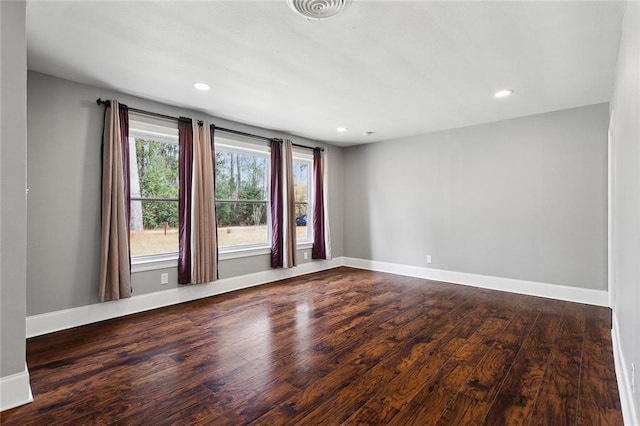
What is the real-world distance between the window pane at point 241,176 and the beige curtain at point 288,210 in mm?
331

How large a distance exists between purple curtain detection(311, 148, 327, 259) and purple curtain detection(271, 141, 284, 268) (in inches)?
37.4

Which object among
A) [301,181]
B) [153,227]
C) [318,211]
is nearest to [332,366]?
[153,227]

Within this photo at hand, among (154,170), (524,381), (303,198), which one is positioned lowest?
(524,381)

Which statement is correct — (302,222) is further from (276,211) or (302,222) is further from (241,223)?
(241,223)

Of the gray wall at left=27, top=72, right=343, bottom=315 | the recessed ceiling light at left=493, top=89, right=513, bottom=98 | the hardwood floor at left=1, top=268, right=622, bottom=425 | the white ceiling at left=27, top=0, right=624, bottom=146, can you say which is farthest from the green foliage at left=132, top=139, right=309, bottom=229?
the recessed ceiling light at left=493, top=89, right=513, bottom=98

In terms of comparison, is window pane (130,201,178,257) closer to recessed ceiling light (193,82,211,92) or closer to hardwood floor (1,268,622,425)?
hardwood floor (1,268,622,425)

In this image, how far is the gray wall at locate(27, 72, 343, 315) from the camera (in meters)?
2.98

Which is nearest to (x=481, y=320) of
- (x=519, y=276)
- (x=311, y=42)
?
(x=519, y=276)

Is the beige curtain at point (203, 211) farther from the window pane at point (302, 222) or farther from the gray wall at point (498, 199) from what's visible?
the gray wall at point (498, 199)

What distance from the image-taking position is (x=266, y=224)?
17.3ft

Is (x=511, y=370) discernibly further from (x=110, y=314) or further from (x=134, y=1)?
(x=110, y=314)

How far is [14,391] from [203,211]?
2.47 metres

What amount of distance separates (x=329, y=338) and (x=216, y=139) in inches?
123

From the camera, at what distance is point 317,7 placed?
197 centimetres
